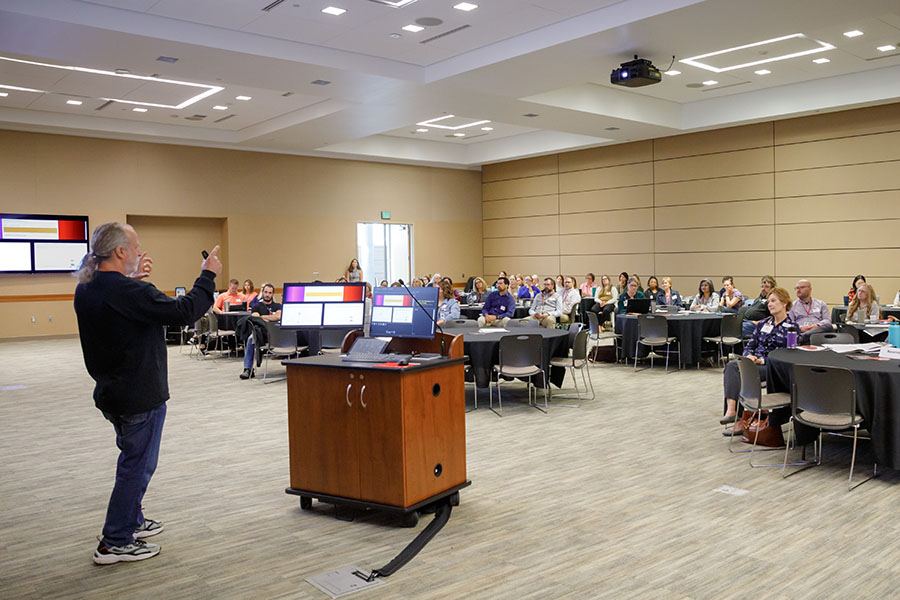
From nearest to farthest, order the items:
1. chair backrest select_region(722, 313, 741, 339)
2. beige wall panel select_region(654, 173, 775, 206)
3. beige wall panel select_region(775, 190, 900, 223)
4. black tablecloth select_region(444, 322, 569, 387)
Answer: black tablecloth select_region(444, 322, 569, 387) → chair backrest select_region(722, 313, 741, 339) → beige wall panel select_region(775, 190, 900, 223) → beige wall panel select_region(654, 173, 775, 206)

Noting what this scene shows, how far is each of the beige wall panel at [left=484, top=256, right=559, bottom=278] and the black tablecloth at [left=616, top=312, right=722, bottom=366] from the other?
8.56 meters

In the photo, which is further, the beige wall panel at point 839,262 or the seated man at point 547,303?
the beige wall panel at point 839,262

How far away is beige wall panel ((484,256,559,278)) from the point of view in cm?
1955

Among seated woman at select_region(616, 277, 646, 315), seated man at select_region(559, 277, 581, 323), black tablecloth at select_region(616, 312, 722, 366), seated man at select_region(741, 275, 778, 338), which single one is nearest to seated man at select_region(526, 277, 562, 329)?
seated man at select_region(559, 277, 581, 323)

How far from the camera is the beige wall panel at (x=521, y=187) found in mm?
19406

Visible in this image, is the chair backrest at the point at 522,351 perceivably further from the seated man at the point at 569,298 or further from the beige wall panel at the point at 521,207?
the beige wall panel at the point at 521,207

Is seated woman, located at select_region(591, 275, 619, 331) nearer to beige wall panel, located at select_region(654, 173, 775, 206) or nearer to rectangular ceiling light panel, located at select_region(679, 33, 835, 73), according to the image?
beige wall panel, located at select_region(654, 173, 775, 206)

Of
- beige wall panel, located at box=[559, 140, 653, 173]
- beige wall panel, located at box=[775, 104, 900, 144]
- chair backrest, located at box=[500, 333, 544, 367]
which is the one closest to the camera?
chair backrest, located at box=[500, 333, 544, 367]

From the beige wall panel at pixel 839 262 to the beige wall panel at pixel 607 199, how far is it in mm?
3480

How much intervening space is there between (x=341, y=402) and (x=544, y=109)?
10112 mm

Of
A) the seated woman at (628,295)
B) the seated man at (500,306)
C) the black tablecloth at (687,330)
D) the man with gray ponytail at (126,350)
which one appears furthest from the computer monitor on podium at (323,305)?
the seated woman at (628,295)

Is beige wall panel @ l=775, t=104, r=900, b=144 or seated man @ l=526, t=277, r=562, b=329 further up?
beige wall panel @ l=775, t=104, r=900, b=144

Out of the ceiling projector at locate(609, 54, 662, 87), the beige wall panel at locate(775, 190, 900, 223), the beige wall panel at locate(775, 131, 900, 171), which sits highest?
the ceiling projector at locate(609, 54, 662, 87)

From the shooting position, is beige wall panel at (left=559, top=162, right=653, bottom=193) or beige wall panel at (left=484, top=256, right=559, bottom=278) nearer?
beige wall panel at (left=559, top=162, right=653, bottom=193)
